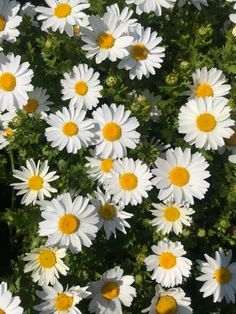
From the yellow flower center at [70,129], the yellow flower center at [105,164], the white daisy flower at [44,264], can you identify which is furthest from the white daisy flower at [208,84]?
the white daisy flower at [44,264]

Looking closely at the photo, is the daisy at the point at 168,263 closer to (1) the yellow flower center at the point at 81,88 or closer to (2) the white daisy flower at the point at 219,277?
(2) the white daisy flower at the point at 219,277

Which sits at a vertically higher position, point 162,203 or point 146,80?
point 146,80

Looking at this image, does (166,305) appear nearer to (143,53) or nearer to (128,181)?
(128,181)

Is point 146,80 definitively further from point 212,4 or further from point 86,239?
point 86,239

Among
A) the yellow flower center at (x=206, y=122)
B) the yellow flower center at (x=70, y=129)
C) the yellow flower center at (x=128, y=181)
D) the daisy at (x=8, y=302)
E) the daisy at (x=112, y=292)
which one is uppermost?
the yellow flower center at (x=206, y=122)

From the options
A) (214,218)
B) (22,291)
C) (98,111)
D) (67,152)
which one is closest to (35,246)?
(22,291)

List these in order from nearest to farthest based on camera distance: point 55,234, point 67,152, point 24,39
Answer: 1. point 55,234
2. point 67,152
3. point 24,39
